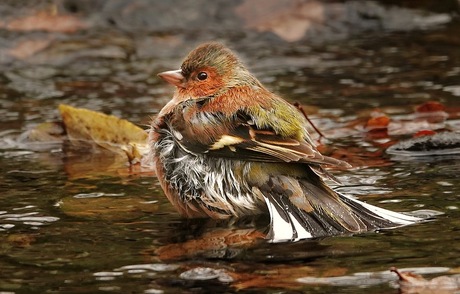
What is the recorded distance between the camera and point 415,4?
503 inches

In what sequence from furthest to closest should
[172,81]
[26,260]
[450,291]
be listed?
[172,81], [26,260], [450,291]

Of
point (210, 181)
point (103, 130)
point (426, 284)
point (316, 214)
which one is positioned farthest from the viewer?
point (103, 130)

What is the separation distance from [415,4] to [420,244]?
7909 millimetres

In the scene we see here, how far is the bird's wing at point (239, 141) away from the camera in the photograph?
5605mm

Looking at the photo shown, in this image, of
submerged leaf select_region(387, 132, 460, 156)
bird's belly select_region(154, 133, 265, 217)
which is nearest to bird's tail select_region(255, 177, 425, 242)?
bird's belly select_region(154, 133, 265, 217)

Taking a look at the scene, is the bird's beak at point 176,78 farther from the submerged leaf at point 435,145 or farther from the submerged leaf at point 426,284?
the submerged leaf at point 426,284

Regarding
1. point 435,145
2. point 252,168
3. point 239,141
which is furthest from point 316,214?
point 435,145

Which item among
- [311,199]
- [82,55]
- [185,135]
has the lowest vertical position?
[311,199]

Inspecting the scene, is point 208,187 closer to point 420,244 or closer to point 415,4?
point 420,244

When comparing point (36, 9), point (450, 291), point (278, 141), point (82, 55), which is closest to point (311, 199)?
point (278, 141)

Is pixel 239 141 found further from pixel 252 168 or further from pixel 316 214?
pixel 316 214

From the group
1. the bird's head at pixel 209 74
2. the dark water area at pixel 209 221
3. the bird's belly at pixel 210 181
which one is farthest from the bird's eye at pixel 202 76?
the bird's belly at pixel 210 181

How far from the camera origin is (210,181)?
19.7ft

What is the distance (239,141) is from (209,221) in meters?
0.56
